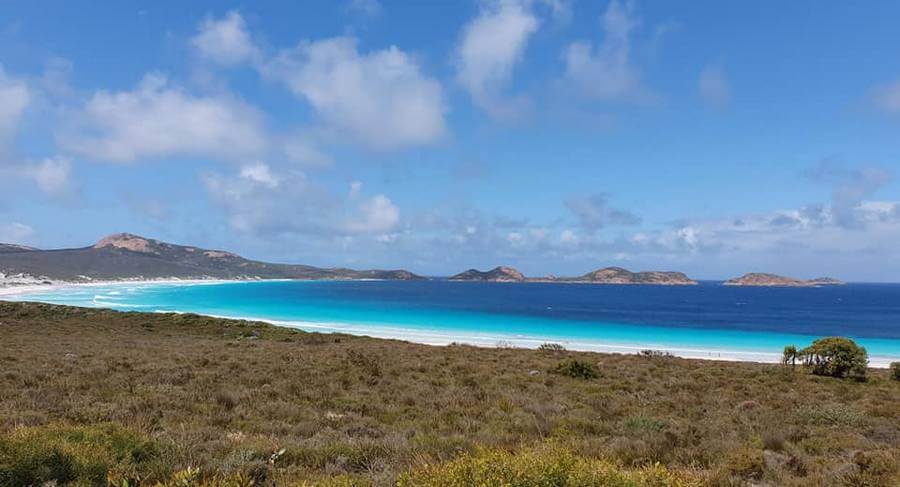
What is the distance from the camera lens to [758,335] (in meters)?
53.7

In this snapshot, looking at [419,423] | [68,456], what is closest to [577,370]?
[419,423]

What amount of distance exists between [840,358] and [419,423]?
17.8 metres

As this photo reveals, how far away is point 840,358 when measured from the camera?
18281 millimetres

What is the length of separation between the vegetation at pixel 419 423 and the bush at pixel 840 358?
1.14 metres

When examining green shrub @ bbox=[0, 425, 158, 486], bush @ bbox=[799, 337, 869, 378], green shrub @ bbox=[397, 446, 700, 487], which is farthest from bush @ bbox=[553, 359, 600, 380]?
green shrub @ bbox=[0, 425, 158, 486]

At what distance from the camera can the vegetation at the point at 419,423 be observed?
4.82m

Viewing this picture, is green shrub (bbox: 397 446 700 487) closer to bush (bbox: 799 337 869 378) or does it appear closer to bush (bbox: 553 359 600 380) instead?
bush (bbox: 553 359 600 380)

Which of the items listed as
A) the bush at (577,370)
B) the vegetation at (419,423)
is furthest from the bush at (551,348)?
the bush at (577,370)

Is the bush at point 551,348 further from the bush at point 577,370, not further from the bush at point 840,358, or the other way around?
the bush at point 840,358

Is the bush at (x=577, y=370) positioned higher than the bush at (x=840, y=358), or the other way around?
the bush at (x=840, y=358)

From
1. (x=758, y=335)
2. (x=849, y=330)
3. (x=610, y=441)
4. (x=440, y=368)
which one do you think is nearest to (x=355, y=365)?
(x=440, y=368)

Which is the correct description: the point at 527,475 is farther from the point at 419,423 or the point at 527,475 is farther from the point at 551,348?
the point at 551,348

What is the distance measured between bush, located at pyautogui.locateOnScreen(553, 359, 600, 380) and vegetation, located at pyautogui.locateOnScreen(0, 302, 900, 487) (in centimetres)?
19

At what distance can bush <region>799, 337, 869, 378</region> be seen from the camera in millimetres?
18125
